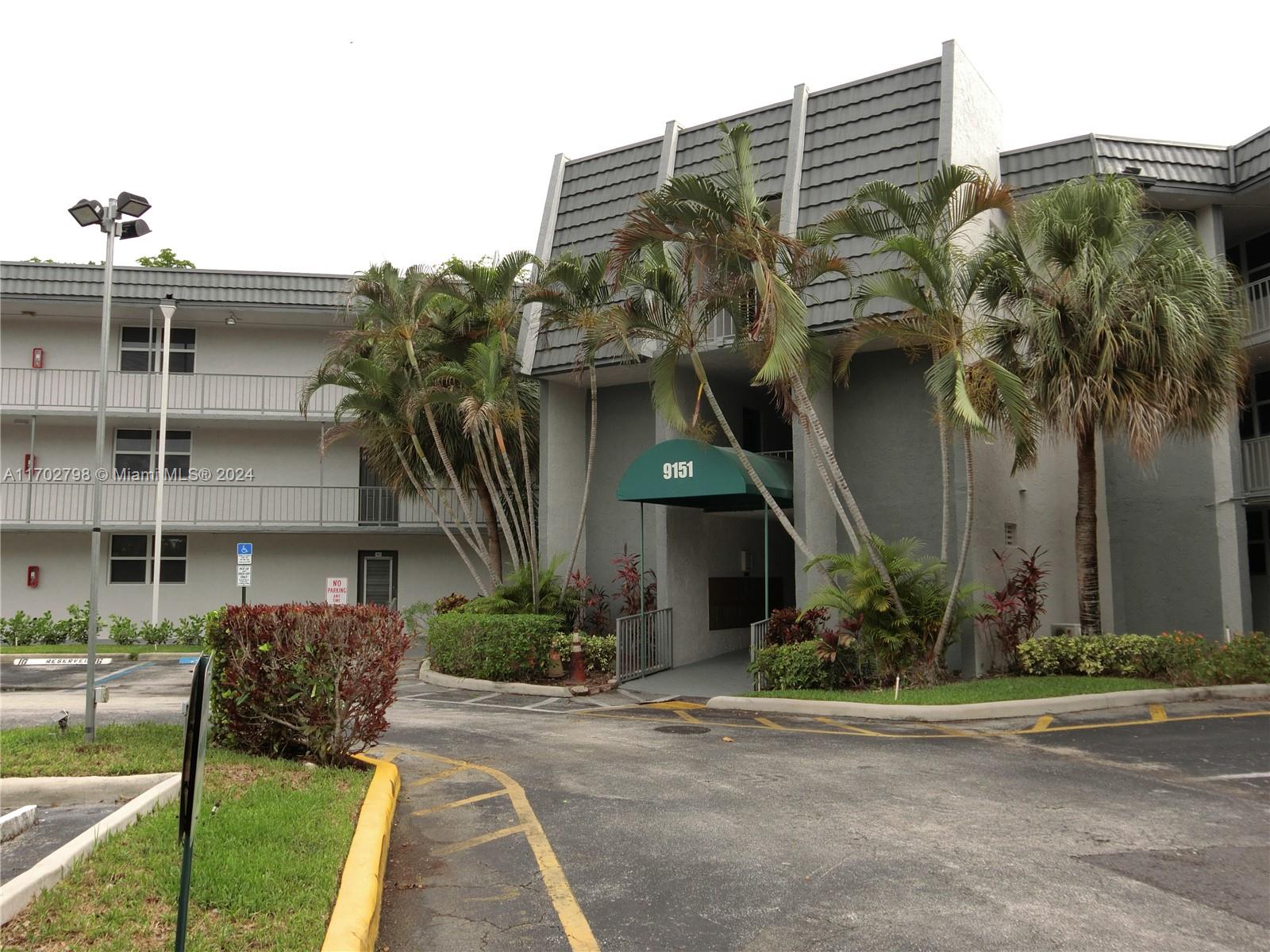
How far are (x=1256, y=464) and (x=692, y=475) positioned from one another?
980 cm

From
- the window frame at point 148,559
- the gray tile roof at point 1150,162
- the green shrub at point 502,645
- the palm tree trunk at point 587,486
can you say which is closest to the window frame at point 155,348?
the window frame at point 148,559

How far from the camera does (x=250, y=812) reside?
646cm

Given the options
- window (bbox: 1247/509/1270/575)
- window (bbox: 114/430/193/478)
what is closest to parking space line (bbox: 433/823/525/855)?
window (bbox: 1247/509/1270/575)

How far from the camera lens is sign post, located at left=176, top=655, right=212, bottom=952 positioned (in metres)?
3.56

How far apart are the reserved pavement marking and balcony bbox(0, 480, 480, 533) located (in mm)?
16303

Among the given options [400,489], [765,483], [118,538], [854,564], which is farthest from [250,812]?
[118,538]

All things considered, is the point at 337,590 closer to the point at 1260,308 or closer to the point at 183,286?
the point at 183,286

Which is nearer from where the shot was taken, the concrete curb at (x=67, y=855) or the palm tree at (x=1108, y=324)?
the concrete curb at (x=67, y=855)

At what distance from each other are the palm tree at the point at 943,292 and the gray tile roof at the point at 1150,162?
3.88 m

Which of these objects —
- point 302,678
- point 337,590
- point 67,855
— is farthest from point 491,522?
point 67,855

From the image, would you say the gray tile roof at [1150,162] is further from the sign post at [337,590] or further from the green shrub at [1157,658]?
the sign post at [337,590]

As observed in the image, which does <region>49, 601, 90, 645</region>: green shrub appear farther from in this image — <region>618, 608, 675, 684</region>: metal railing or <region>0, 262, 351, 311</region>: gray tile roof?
<region>618, 608, 675, 684</region>: metal railing

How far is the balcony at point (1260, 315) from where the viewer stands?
1688 centimetres

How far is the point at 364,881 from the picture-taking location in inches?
210
